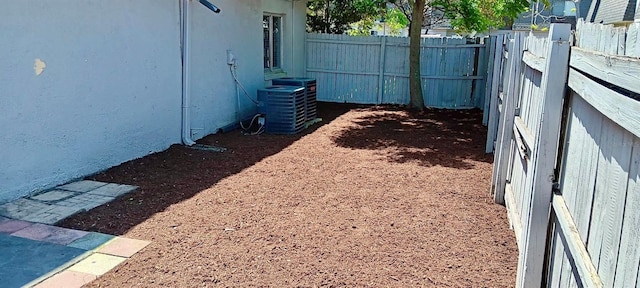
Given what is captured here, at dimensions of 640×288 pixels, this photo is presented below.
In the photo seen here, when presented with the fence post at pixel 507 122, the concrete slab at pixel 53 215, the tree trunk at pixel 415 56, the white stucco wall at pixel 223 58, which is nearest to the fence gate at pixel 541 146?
the fence post at pixel 507 122

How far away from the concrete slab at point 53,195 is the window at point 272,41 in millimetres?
5939

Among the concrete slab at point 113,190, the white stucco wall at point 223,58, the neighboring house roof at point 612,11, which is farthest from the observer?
the white stucco wall at point 223,58

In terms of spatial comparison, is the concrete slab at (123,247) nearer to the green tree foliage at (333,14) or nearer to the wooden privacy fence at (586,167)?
the wooden privacy fence at (586,167)

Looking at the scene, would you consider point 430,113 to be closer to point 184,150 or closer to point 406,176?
point 406,176

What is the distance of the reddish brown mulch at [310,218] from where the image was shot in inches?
131

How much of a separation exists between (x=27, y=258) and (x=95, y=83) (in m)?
2.42

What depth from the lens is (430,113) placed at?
10.9 meters

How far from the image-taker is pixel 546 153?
242cm

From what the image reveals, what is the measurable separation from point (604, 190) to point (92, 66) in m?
5.06

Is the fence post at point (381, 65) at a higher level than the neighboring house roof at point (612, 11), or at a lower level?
lower

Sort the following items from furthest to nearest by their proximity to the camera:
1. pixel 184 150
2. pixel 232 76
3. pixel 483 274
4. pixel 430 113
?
pixel 430 113 → pixel 232 76 → pixel 184 150 → pixel 483 274

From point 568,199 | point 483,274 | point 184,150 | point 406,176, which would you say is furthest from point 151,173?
point 568,199

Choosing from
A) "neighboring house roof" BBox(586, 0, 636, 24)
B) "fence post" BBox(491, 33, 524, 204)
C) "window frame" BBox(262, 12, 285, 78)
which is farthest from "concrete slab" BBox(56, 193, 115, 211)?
"neighboring house roof" BBox(586, 0, 636, 24)

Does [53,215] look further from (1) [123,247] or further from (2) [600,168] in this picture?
(2) [600,168]
